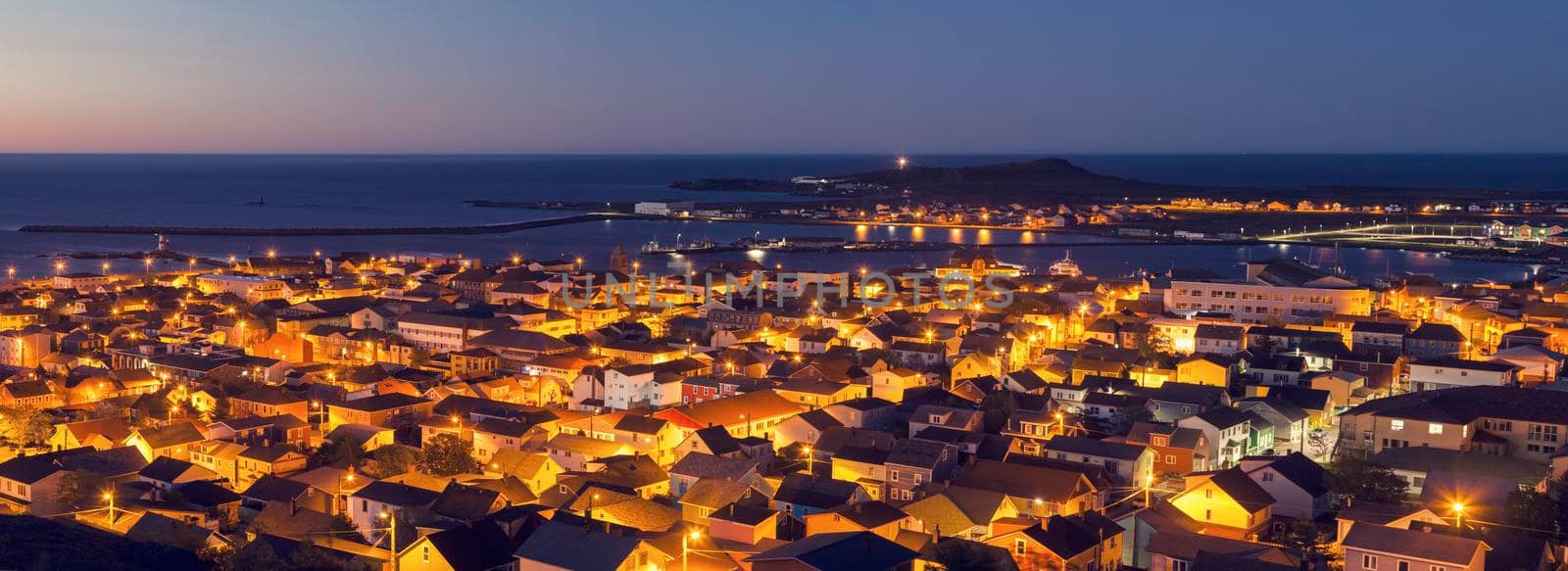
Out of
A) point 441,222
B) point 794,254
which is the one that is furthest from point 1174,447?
point 441,222

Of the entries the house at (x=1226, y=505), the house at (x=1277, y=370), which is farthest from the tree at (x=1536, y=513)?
the house at (x=1277, y=370)

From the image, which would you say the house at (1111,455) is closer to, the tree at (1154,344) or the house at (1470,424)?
the house at (1470,424)

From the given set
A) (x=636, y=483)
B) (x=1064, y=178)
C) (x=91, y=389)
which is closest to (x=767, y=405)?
(x=636, y=483)

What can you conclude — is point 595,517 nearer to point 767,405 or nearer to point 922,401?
point 767,405

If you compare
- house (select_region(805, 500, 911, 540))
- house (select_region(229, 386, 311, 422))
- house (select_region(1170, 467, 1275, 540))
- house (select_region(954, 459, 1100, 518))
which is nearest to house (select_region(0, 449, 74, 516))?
house (select_region(229, 386, 311, 422))

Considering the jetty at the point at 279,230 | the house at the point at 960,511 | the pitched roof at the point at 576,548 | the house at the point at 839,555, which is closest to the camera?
the house at the point at 839,555

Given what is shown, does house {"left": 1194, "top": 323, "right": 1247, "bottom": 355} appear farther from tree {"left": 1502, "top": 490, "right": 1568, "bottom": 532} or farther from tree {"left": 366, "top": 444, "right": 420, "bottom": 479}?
tree {"left": 366, "top": 444, "right": 420, "bottom": 479}

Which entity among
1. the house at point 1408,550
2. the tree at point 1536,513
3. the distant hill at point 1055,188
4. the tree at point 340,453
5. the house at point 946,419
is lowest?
the tree at point 340,453
